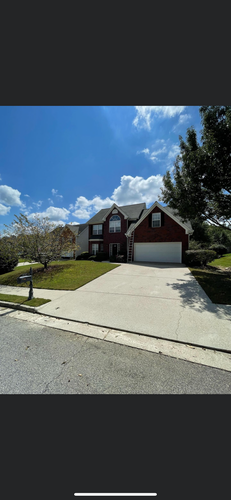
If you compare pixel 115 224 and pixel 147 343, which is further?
pixel 115 224

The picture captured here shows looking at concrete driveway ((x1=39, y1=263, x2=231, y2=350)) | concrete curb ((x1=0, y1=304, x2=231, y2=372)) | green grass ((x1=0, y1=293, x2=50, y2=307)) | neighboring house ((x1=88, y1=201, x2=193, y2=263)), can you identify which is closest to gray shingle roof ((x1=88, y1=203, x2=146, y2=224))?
neighboring house ((x1=88, y1=201, x2=193, y2=263))

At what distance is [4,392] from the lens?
2.27m

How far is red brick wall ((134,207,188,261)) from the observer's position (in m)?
16.6

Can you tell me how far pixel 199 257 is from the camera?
13.5 m

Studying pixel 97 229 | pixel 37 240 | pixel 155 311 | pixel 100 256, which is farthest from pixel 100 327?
pixel 97 229

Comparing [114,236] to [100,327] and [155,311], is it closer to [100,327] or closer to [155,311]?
[155,311]

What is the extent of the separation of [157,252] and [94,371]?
15.6 meters

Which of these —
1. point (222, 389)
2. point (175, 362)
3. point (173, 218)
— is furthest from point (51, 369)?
point (173, 218)

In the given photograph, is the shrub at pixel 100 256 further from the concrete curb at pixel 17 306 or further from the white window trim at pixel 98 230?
the concrete curb at pixel 17 306

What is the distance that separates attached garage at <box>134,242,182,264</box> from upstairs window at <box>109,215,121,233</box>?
482 cm
